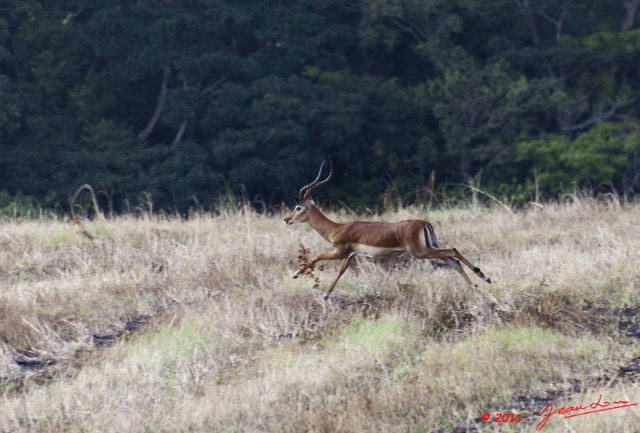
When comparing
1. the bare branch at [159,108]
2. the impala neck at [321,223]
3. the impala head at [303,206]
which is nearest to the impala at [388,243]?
the impala neck at [321,223]

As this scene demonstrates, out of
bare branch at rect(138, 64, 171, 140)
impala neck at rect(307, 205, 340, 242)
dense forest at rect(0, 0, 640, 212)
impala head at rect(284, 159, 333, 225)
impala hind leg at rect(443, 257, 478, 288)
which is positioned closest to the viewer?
impala hind leg at rect(443, 257, 478, 288)

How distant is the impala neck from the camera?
844cm

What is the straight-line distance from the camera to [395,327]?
7305 millimetres

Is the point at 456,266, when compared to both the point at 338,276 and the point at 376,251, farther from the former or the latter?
the point at 338,276

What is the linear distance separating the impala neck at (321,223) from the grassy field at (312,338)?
0.34 metres

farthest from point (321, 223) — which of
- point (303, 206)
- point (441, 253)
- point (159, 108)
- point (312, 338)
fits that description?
point (159, 108)

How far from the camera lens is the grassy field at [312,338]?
6.23m

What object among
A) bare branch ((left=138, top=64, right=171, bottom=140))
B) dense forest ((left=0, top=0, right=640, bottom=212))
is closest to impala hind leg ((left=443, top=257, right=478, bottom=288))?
dense forest ((left=0, top=0, right=640, bottom=212))

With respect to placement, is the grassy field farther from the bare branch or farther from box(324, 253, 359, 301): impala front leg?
the bare branch

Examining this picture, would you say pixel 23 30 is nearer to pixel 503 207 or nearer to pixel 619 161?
pixel 619 161

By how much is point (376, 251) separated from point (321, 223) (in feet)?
2.37

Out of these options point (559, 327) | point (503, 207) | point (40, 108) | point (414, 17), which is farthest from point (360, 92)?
point (559, 327)

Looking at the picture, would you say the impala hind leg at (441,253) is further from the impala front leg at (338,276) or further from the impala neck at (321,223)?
the impala neck at (321,223)

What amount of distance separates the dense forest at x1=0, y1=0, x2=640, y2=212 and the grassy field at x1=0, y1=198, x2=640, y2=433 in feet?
44.1
